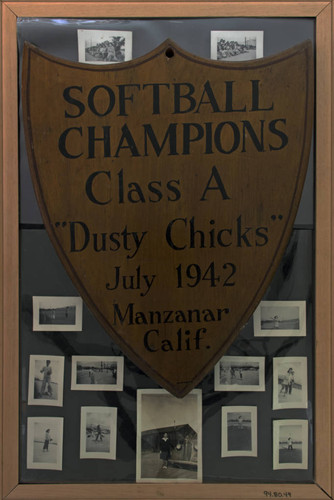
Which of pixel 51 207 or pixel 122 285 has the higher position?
pixel 51 207

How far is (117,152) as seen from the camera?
2.89 feet

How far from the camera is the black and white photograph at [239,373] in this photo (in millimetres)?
917

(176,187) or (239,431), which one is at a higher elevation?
(176,187)

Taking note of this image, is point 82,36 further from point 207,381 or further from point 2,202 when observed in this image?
point 207,381

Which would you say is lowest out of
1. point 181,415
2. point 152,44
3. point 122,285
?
point 181,415

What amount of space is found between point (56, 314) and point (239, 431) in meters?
0.45

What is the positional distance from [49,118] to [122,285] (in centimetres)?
36

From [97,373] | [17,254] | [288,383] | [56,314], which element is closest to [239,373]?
[288,383]

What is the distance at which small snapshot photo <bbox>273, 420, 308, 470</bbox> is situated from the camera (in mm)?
920

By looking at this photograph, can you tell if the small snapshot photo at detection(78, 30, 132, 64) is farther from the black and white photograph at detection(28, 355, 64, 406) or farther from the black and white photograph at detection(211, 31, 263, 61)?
the black and white photograph at detection(28, 355, 64, 406)

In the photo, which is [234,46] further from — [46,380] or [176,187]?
[46,380]

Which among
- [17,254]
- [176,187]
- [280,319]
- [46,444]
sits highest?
[176,187]

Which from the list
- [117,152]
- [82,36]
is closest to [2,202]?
[117,152]

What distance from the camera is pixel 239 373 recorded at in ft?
3.01
